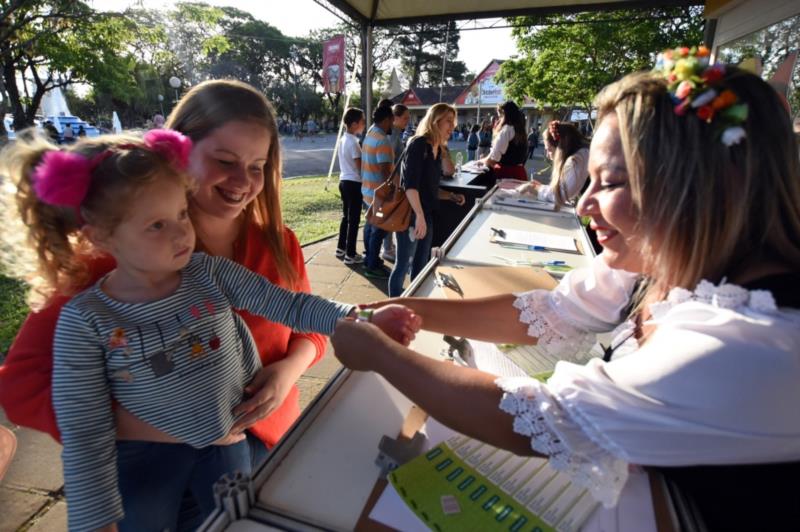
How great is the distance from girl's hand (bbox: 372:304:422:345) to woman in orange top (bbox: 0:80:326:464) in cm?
37

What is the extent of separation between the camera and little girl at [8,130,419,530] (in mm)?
962

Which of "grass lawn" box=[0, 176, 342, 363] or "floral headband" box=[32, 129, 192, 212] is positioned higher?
"floral headband" box=[32, 129, 192, 212]

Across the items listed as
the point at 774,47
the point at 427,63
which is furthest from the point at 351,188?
the point at 427,63

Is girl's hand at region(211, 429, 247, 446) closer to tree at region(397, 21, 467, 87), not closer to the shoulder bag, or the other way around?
the shoulder bag

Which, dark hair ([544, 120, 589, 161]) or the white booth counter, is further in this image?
dark hair ([544, 120, 589, 161])

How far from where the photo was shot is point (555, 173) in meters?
4.01

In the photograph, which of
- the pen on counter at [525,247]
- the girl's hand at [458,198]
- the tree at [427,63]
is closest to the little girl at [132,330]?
the pen on counter at [525,247]

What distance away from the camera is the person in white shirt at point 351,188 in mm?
5441

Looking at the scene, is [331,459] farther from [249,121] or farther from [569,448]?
[249,121]

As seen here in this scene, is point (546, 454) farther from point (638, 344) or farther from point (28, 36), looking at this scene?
point (28, 36)

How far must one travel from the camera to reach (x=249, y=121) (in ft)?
4.31

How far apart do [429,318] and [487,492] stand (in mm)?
628

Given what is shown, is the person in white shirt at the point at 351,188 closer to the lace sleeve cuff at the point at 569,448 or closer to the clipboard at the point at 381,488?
the clipboard at the point at 381,488

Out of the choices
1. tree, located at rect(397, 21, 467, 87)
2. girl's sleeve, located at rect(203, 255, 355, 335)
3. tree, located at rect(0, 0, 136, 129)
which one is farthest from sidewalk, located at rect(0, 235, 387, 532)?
tree, located at rect(397, 21, 467, 87)
